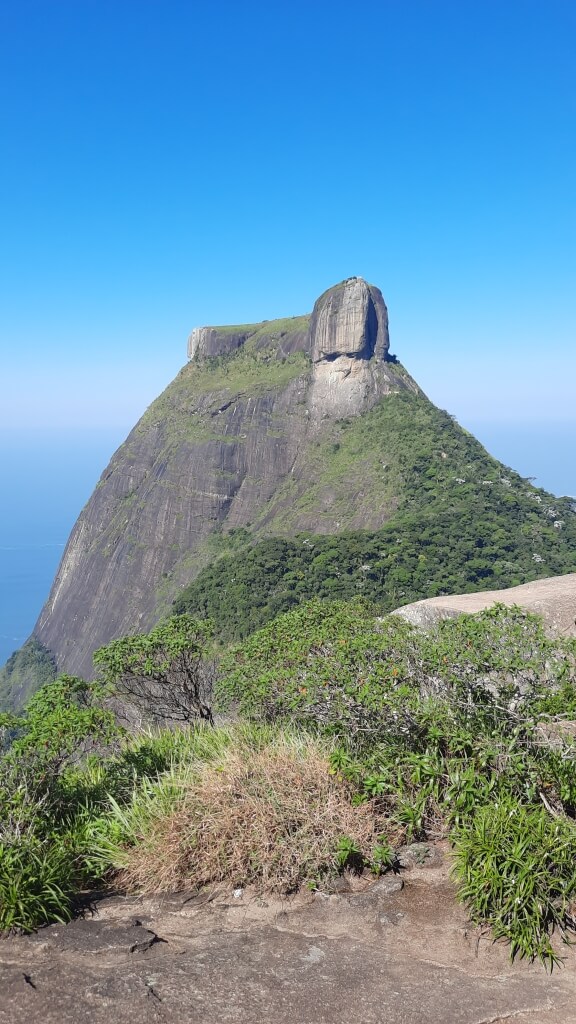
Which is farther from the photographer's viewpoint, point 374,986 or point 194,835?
point 194,835

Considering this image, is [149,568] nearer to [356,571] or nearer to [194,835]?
[356,571]

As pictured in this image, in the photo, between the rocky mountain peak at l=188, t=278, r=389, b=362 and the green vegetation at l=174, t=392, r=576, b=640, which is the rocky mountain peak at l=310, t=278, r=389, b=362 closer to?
the rocky mountain peak at l=188, t=278, r=389, b=362

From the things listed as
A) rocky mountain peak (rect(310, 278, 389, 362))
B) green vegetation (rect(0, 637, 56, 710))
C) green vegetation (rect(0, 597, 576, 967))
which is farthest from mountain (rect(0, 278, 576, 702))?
green vegetation (rect(0, 597, 576, 967))

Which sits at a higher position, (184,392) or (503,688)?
(184,392)

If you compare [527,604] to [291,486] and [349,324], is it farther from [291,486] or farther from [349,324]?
[349,324]

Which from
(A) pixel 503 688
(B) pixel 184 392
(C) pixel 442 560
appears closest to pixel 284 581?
(C) pixel 442 560

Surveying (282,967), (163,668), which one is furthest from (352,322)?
(282,967)

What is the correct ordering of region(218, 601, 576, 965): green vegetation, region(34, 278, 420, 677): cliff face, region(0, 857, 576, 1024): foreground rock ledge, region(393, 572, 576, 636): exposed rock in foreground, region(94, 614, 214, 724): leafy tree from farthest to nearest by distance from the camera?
region(34, 278, 420, 677): cliff face → region(393, 572, 576, 636): exposed rock in foreground → region(94, 614, 214, 724): leafy tree → region(218, 601, 576, 965): green vegetation → region(0, 857, 576, 1024): foreground rock ledge
